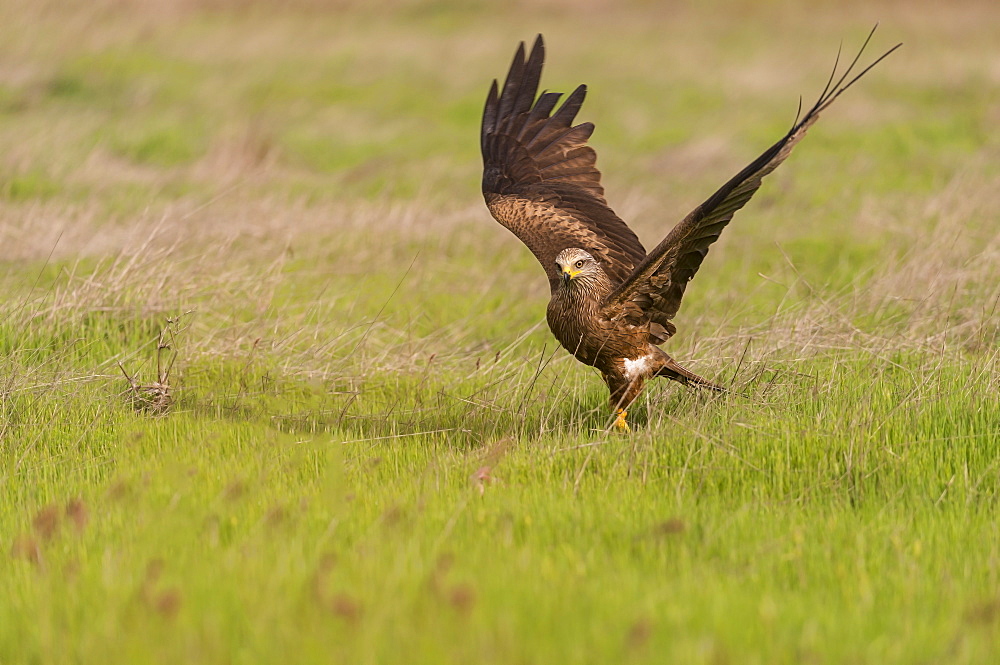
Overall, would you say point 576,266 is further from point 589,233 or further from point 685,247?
point 589,233

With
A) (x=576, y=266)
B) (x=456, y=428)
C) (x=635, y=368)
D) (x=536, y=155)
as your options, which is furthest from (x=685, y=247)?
(x=536, y=155)

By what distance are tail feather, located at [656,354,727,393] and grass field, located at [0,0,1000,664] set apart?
0.34 feet

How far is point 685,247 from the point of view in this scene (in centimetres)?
499

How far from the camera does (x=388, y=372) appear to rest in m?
6.18

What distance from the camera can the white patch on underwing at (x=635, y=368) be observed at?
5.40m

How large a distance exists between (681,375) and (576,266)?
80 centimetres

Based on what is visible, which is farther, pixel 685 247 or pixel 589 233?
pixel 589 233

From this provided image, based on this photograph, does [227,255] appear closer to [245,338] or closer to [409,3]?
[245,338]

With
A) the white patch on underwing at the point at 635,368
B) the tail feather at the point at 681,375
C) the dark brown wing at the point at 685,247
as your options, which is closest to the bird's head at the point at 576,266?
the dark brown wing at the point at 685,247

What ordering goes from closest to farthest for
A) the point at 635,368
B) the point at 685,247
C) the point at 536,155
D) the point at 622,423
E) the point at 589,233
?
the point at 685,247
the point at 622,423
the point at 635,368
the point at 589,233
the point at 536,155

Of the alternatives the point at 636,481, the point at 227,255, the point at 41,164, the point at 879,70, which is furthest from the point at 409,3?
the point at 636,481

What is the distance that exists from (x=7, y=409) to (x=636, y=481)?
121 inches

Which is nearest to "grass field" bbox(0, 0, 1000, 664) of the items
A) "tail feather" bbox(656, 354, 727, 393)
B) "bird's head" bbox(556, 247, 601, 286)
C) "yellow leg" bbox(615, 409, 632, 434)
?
"tail feather" bbox(656, 354, 727, 393)

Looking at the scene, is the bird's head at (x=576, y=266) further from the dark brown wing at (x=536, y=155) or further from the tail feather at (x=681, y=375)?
the dark brown wing at (x=536, y=155)
